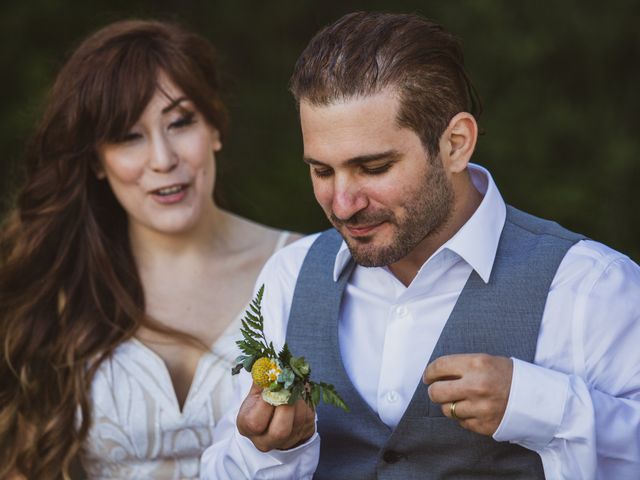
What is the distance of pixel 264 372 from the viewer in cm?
212

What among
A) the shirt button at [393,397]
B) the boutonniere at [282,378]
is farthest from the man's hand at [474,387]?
the shirt button at [393,397]

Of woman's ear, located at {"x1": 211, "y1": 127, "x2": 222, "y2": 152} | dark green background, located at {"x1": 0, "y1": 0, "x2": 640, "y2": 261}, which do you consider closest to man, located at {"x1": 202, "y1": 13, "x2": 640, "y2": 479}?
woman's ear, located at {"x1": 211, "y1": 127, "x2": 222, "y2": 152}

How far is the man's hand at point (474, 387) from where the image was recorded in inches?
80.7

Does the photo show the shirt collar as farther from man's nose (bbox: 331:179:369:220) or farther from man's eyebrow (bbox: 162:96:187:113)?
man's eyebrow (bbox: 162:96:187:113)

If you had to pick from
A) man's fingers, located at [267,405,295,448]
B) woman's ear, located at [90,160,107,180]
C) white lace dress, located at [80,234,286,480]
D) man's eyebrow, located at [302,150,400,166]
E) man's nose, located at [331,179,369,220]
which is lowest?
white lace dress, located at [80,234,286,480]

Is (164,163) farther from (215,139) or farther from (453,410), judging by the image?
(453,410)

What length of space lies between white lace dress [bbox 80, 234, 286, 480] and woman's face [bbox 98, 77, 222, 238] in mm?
469

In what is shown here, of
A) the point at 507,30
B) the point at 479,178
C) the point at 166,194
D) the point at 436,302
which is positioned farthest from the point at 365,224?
the point at 507,30

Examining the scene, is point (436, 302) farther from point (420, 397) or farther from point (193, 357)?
point (193, 357)

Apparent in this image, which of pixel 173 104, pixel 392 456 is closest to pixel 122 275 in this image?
pixel 173 104

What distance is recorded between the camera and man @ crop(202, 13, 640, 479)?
A: 212 centimetres

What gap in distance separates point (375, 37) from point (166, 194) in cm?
122

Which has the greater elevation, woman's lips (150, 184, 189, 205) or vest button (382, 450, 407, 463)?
woman's lips (150, 184, 189, 205)

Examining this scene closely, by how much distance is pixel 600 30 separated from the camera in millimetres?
5430
